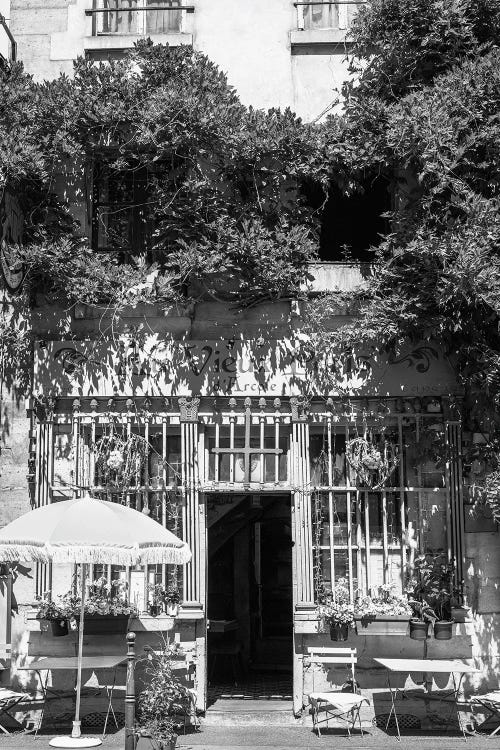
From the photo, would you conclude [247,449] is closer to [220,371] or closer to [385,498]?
[220,371]

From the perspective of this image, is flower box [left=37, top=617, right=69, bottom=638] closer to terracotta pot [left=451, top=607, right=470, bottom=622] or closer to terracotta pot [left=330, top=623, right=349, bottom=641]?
terracotta pot [left=330, top=623, right=349, bottom=641]

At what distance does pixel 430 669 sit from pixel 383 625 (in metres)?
0.79

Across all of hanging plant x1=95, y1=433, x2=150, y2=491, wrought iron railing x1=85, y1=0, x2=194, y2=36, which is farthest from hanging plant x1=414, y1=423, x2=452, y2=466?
wrought iron railing x1=85, y1=0, x2=194, y2=36

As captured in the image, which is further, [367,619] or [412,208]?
[412,208]

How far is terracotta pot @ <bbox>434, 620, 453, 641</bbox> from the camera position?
34.4ft

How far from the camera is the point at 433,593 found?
34.9 ft

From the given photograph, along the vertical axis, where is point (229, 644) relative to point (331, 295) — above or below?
below

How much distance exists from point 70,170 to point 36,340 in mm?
2069

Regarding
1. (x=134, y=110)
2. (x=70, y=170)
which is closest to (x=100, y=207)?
(x=70, y=170)

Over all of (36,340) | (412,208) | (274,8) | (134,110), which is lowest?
(36,340)

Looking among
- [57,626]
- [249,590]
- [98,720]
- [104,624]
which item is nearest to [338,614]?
[104,624]

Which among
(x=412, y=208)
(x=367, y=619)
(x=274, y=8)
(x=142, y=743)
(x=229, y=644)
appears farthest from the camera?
(x=229, y=644)

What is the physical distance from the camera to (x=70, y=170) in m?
11.7

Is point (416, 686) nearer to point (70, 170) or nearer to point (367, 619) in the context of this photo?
point (367, 619)
